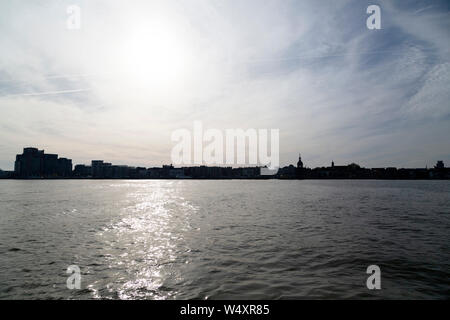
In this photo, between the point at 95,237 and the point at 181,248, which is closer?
the point at 181,248

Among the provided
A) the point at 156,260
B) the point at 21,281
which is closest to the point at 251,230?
the point at 156,260

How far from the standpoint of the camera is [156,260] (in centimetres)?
1617

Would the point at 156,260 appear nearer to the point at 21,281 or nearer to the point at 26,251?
the point at 21,281

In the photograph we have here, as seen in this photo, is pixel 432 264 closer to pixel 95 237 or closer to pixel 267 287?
pixel 267 287

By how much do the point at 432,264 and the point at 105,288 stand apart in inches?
738
